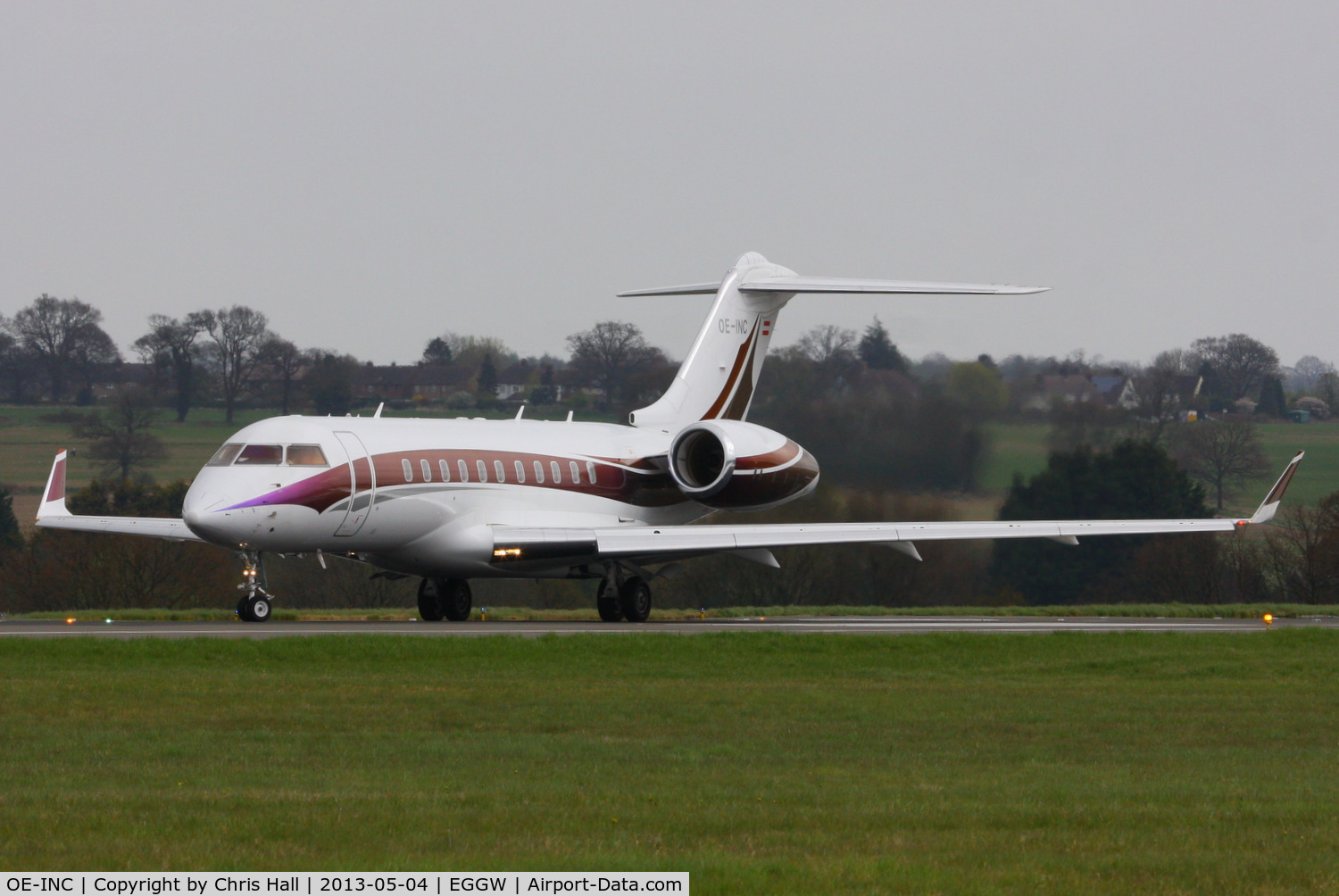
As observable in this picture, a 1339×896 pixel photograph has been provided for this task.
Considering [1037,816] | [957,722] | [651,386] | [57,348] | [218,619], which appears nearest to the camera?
[1037,816]

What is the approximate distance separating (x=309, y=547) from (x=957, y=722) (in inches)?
647

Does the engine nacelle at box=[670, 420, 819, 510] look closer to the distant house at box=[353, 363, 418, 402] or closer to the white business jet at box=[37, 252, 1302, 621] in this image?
the white business jet at box=[37, 252, 1302, 621]

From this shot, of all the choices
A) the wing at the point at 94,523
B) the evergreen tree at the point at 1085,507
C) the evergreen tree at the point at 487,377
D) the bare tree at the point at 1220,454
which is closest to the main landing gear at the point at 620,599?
the wing at the point at 94,523

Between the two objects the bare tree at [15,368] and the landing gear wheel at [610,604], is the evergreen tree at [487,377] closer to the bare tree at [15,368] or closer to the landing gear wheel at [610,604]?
the bare tree at [15,368]

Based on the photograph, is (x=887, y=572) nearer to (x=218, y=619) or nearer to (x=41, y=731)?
(x=218, y=619)

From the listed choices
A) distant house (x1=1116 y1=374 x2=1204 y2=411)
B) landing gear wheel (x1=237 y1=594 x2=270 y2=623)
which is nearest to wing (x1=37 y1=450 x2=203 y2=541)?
landing gear wheel (x1=237 y1=594 x2=270 y2=623)

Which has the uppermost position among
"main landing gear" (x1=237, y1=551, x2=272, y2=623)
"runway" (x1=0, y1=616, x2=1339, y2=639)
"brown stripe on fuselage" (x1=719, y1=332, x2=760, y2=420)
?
"brown stripe on fuselage" (x1=719, y1=332, x2=760, y2=420)

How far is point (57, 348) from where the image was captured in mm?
77875

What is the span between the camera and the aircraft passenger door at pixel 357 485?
30.5 meters

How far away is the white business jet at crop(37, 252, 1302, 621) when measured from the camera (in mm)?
29859

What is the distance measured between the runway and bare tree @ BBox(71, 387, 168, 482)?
112ft

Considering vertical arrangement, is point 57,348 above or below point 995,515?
above

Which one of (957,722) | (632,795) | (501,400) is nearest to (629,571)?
(957,722)

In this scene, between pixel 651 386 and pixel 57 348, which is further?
pixel 57 348
